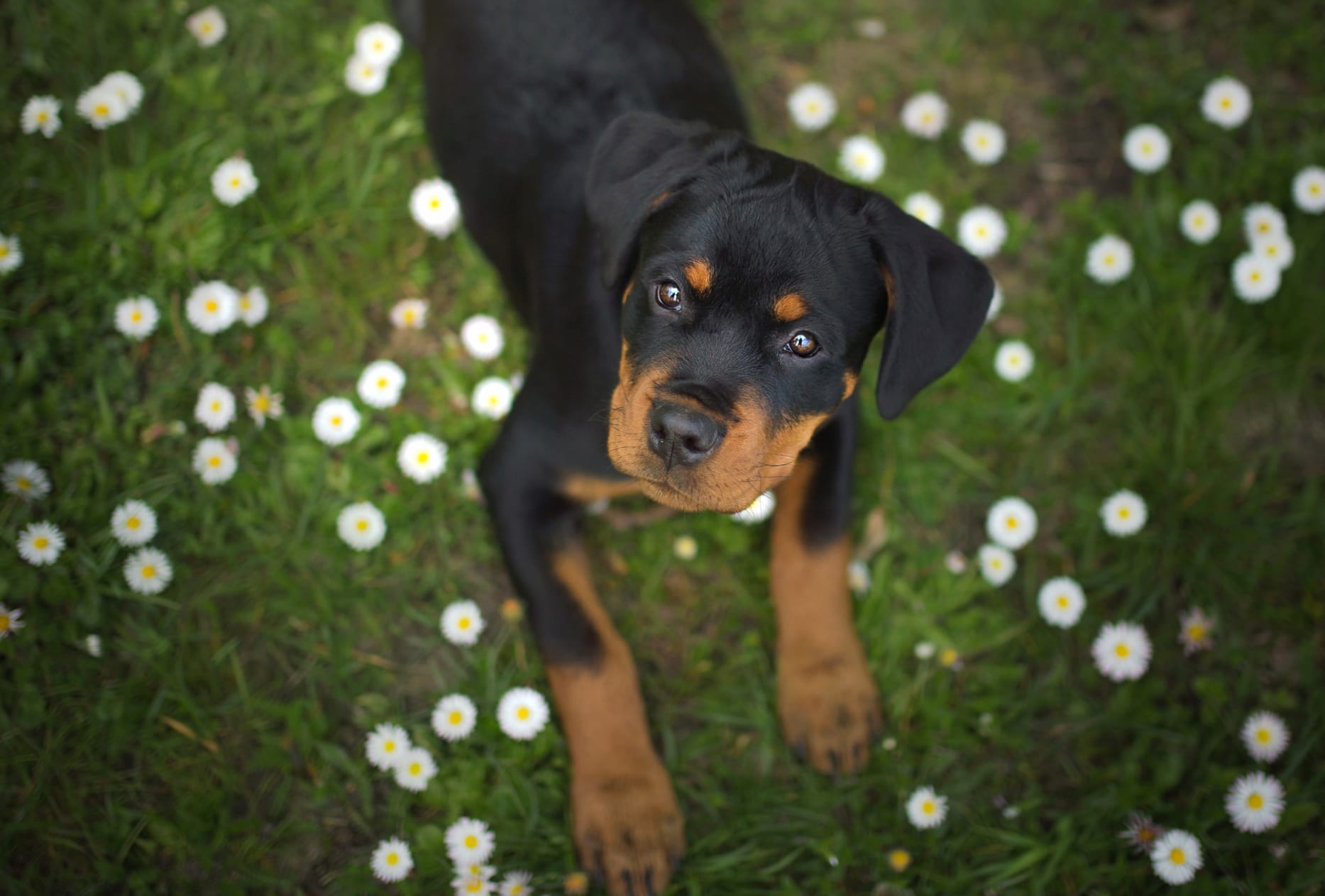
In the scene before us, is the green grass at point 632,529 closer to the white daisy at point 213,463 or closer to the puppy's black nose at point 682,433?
the white daisy at point 213,463

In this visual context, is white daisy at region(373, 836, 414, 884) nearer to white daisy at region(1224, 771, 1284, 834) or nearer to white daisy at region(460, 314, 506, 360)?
white daisy at region(460, 314, 506, 360)

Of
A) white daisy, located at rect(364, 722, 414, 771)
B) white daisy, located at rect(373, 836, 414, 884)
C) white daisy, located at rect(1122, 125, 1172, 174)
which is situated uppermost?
white daisy, located at rect(1122, 125, 1172, 174)

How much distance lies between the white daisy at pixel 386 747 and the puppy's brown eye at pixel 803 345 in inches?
61.3

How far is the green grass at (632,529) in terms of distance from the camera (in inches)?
110

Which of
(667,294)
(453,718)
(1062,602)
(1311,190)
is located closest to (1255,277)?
(1311,190)

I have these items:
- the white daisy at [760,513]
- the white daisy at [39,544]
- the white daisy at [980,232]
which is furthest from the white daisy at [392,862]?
the white daisy at [980,232]

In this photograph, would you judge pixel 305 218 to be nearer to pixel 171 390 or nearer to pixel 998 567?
pixel 171 390

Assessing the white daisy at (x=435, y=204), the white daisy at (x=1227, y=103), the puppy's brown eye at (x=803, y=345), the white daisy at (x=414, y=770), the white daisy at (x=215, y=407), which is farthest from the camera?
the white daisy at (x=1227, y=103)

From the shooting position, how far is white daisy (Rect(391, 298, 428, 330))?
10.9ft

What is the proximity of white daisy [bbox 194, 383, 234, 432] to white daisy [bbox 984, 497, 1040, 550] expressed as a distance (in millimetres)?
2453

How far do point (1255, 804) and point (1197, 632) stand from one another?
1.75ft

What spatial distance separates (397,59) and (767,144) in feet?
4.60

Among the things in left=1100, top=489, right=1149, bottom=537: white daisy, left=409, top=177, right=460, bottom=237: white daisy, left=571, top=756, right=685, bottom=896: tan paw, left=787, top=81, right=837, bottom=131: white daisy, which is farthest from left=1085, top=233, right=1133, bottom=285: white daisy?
left=571, top=756, right=685, bottom=896: tan paw

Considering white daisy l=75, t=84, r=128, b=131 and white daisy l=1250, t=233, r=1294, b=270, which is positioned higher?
white daisy l=75, t=84, r=128, b=131
